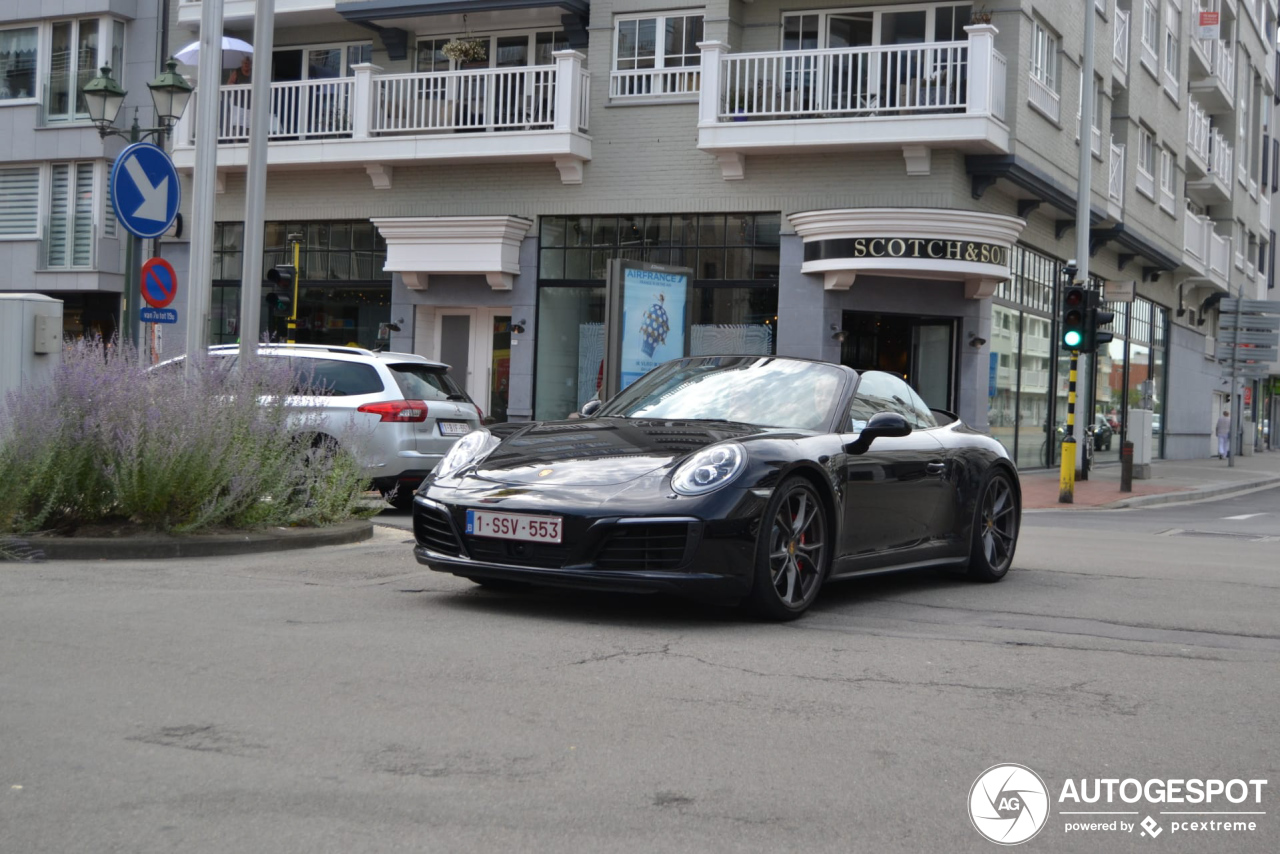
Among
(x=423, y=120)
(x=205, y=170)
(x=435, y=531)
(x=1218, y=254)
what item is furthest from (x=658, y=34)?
(x=1218, y=254)

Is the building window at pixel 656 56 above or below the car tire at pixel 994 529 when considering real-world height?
above

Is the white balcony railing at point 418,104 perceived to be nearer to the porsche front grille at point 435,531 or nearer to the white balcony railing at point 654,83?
the white balcony railing at point 654,83

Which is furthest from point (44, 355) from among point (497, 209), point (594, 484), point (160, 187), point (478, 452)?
point (497, 209)

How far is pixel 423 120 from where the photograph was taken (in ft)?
80.0

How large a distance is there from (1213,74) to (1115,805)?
3954 centimetres

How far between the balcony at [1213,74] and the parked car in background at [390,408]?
2988 cm

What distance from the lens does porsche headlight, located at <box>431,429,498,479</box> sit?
7.41m

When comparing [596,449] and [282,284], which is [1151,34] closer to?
[282,284]

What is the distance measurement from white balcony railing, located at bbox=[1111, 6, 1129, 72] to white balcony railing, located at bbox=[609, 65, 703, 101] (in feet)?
36.5

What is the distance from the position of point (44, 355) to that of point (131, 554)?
4.38 meters

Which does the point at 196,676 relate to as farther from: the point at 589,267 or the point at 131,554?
the point at 589,267

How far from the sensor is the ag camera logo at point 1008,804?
3832 mm

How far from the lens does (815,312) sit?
22.5 m

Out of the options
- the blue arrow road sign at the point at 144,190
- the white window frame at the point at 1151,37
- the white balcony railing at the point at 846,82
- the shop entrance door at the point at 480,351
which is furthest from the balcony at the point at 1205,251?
the blue arrow road sign at the point at 144,190
